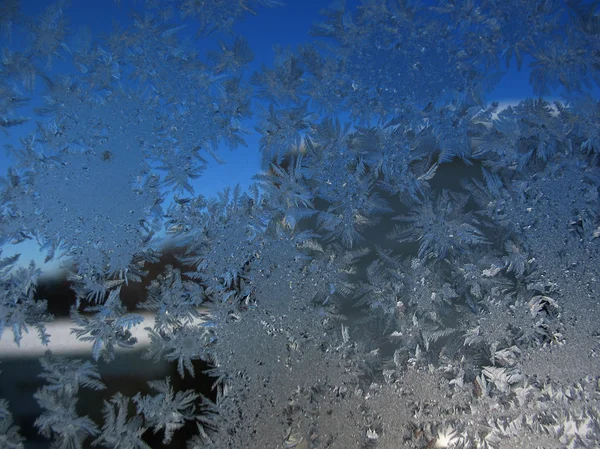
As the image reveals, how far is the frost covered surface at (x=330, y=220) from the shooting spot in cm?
80

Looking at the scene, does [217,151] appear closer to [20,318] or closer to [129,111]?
[129,111]

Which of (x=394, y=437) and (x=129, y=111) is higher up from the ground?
(x=129, y=111)

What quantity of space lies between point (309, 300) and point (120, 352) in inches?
12.1

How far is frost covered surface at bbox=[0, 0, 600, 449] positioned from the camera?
0.80m

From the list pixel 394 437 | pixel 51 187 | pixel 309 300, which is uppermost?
pixel 51 187

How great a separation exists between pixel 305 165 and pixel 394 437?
460 millimetres

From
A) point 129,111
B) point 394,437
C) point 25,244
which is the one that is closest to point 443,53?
point 129,111

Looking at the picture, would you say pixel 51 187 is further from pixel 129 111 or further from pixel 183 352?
pixel 183 352

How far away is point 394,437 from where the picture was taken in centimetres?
80

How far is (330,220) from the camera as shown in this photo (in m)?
0.82

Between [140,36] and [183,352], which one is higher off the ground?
[140,36]

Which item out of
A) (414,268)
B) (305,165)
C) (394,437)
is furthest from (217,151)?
(394,437)

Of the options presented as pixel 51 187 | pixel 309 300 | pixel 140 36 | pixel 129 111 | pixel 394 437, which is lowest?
pixel 394 437

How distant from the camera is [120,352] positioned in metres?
0.79
